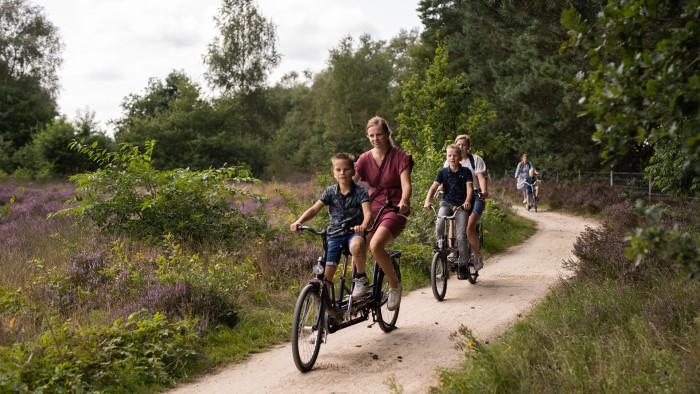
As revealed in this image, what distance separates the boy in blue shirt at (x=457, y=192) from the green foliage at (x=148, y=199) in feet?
11.4

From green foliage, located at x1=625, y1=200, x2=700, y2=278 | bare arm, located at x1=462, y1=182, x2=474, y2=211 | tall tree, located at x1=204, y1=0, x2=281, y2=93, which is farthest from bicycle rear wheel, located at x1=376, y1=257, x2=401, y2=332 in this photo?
tall tree, located at x1=204, y1=0, x2=281, y2=93

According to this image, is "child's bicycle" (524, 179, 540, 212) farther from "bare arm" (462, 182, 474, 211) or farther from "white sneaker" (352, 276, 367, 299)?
"white sneaker" (352, 276, 367, 299)

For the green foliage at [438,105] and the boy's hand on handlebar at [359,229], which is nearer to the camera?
the boy's hand on handlebar at [359,229]

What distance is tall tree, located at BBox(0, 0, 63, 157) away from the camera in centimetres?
4241

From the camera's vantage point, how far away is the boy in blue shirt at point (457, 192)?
8938mm

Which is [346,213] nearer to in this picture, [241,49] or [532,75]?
[532,75]

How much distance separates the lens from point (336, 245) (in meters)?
6.03

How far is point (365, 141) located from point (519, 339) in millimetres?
48527

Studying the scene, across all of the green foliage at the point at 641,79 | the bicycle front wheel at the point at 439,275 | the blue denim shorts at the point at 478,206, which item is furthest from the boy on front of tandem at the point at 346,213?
the blue denim shorts at the point at 478,206

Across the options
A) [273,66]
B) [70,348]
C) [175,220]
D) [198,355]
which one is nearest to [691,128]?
[198,355]

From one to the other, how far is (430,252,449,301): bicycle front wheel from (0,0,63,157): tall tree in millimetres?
39958

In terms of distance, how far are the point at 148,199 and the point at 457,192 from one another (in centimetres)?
544

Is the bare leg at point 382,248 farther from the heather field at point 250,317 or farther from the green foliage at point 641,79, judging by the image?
the green foliage at point 641,79

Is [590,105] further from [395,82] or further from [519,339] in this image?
[395,82]
